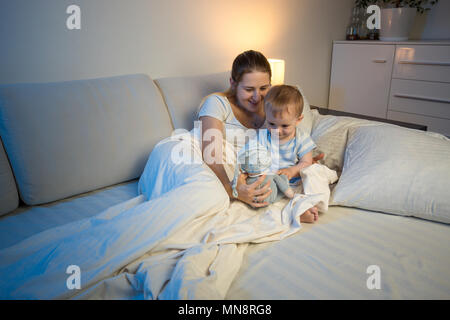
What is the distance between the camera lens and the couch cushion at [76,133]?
1.25 metres

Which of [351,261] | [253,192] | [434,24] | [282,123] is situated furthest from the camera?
[434,24]

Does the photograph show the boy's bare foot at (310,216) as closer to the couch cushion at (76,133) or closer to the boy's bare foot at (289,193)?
the boy's bare foot at (289,193)

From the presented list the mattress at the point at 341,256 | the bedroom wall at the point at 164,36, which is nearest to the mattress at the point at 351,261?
the mattress at the point at 341,256

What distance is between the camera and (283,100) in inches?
48.6

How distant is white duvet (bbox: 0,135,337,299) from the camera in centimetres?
82

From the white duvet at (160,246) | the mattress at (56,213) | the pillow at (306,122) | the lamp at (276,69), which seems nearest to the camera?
the white duvet at (160,246)

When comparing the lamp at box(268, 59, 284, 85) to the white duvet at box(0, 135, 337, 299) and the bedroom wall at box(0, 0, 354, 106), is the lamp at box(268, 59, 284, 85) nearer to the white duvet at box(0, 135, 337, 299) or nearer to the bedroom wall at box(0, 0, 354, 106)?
the bedroom wall at box(0, 0, 354, 106)

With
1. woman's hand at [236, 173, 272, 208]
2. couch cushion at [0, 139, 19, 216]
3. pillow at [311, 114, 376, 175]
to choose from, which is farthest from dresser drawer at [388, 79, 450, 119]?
couch cushion at [0, 139, 19, 216]

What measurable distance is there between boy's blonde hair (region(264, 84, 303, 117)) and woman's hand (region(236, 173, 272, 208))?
0.87 feet

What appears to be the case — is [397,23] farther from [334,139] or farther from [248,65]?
[248,65]

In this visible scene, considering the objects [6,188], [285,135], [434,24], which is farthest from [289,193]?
[434,24]

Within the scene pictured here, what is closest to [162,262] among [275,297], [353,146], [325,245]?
[275,297]

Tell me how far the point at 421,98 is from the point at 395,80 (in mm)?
250

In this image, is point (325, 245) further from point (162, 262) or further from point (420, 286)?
point (162, 262)
